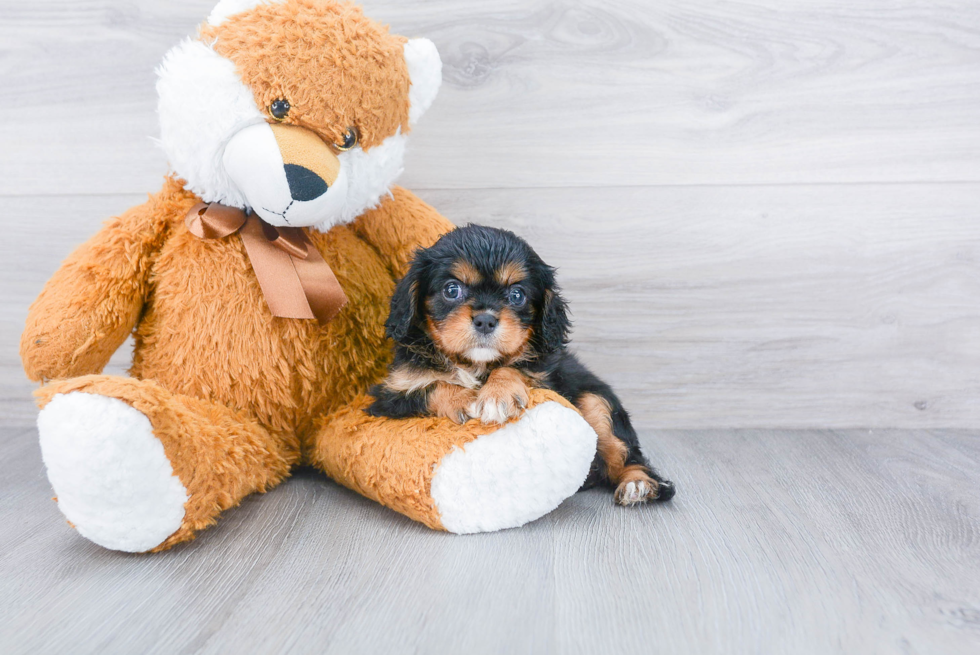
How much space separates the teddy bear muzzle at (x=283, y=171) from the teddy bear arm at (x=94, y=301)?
29 centimetres

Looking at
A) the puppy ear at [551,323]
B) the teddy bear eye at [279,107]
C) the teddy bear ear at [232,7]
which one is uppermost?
the teddy bear ear at [232,7]

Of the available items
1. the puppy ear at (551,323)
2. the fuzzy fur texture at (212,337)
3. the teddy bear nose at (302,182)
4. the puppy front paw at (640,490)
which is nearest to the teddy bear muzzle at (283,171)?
the teddy bear nose at (302,182)

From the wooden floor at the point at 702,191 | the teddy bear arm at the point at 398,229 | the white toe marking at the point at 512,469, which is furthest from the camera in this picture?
the wooden floor at the point at 702,191

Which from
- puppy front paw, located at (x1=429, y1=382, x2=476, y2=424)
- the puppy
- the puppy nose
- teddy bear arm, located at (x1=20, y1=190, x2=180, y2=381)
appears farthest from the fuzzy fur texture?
the puppy nose

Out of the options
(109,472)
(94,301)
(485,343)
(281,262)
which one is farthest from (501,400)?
(94,301)

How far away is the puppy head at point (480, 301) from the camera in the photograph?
1.38 m

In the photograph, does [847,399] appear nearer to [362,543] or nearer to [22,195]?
[362,543]

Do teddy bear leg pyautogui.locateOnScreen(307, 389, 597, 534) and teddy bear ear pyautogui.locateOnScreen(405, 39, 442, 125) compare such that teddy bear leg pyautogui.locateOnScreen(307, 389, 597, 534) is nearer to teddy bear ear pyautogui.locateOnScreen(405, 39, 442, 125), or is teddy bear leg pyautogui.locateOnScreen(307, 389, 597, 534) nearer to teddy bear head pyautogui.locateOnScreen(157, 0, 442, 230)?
teddy bear head pyautogui.locateOnScreen(157, 0, 442, 230)

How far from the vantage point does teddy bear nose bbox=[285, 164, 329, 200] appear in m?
1.34

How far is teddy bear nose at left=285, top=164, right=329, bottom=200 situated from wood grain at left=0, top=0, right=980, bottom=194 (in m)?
0.64

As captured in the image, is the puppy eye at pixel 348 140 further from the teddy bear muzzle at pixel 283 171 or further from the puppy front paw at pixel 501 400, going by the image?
the puppy front paw at pixel 501 400

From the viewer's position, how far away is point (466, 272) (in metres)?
1.40

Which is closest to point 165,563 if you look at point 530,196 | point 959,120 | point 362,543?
point 362,543

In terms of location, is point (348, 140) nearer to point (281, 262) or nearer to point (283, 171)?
point (283, 171)
